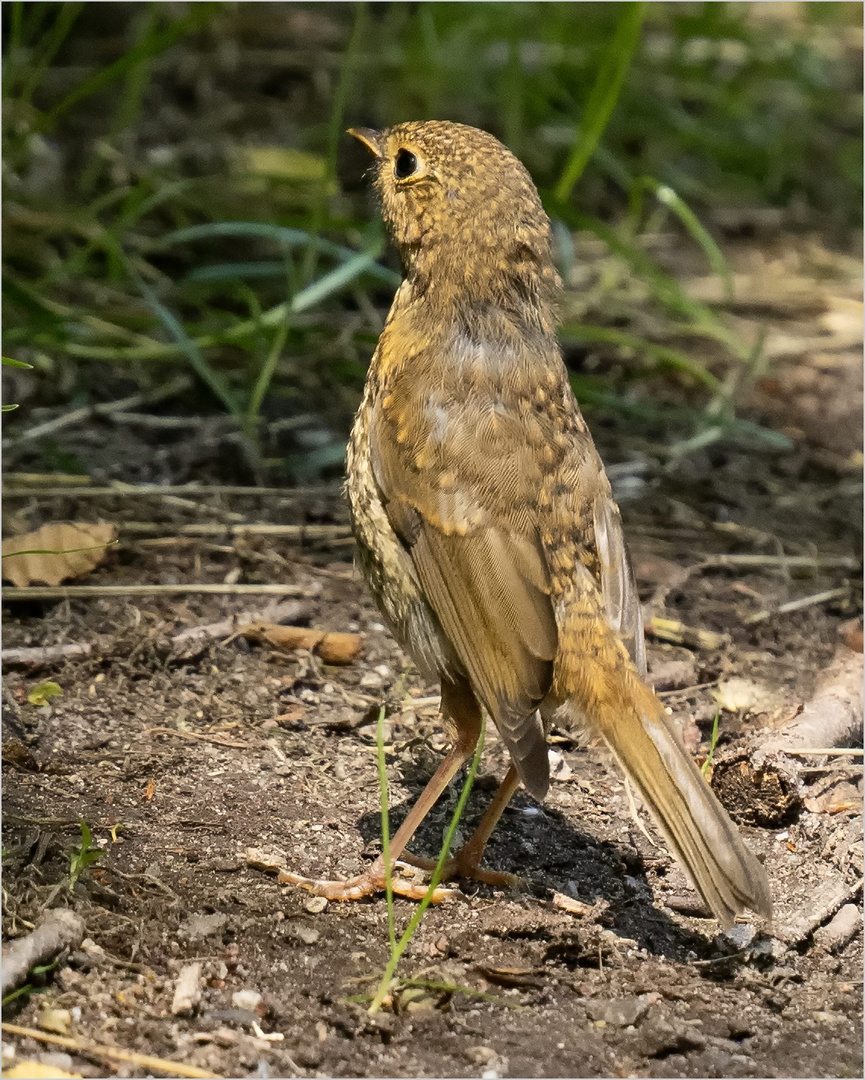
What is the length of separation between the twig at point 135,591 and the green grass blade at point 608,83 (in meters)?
2.36

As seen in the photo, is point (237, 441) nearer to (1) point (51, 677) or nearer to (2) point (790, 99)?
(1) point (51, 677)

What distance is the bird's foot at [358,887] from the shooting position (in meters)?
3.35

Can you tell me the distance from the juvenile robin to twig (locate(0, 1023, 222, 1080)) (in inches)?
→ 30.3

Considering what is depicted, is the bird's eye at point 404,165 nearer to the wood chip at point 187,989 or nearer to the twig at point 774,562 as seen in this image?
the twig at point 774,562

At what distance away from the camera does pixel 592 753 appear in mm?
4176

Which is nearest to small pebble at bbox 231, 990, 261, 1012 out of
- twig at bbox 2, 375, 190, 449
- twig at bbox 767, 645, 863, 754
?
twig at bbox 767, 645, 863, 754

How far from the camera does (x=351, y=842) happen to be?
11.9 ft

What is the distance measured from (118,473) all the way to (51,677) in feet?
4.63

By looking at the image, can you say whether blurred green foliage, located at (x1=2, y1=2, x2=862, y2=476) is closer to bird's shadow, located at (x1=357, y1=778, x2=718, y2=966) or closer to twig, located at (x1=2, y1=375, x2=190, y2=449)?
twig, located at (x1=2, y1=375, x2=190, y2=449)

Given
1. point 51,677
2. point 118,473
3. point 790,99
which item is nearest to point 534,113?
point 790,99

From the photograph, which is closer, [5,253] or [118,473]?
[118,473]

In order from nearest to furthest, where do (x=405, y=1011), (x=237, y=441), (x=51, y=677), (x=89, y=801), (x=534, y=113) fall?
1. (x=405, y=1011)
2. (x=89, y=801)
3. (x=51, y=677)
4. (x=237, y=441)
5. (x=534, y=113)

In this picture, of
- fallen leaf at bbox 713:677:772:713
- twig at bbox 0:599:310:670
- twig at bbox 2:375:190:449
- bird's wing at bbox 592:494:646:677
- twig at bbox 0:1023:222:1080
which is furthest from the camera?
twig at bbox 2:375:190:449

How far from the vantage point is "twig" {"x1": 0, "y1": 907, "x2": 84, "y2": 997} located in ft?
8.90
